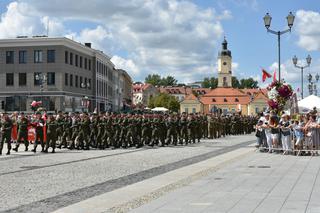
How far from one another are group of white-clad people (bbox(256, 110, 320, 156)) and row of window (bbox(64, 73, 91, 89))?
5249 centimetres

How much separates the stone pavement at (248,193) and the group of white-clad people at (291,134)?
588 centimetres

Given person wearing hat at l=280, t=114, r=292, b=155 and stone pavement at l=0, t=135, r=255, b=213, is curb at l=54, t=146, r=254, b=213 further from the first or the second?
person wearing hat at l=280, t=114, r=292, b=155

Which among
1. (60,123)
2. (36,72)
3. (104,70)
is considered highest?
(104,70)

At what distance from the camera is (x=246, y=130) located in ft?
182

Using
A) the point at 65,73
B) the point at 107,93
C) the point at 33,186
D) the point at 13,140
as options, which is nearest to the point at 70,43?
the point at 65,73

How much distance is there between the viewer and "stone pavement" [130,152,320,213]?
30.8 ft

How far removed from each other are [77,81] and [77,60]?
117 inches

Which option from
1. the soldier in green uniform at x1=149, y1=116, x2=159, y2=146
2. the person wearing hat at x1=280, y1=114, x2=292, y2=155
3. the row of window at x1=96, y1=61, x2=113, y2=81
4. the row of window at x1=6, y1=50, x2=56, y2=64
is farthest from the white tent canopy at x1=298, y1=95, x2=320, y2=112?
the row of window at x1=96, y1=61, x2=113, y2=81

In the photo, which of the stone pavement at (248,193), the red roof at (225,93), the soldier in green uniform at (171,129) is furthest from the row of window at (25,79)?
the red roof at (225,93)

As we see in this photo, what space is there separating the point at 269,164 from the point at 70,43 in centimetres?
6010

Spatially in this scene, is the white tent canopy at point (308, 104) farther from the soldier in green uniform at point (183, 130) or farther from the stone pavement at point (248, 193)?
the stone pavement at point (248, 193)

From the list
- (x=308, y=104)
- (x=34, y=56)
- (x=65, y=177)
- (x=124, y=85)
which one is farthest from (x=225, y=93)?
(x=65, y=177)

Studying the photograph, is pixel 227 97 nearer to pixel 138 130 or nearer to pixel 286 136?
pixel 138 130

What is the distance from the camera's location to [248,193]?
1111 centimetres
